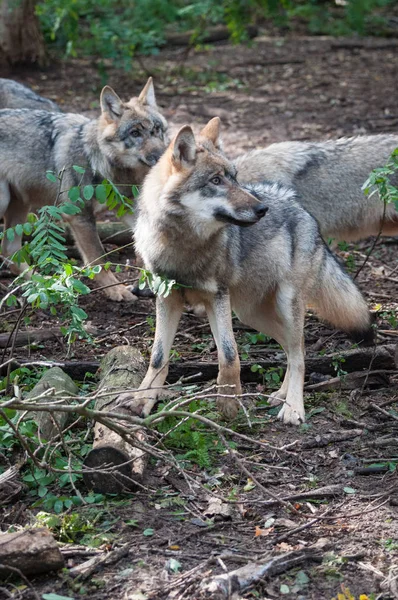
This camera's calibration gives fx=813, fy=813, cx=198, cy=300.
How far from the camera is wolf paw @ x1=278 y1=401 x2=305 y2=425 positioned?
217 inches

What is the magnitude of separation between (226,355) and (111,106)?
338 cm

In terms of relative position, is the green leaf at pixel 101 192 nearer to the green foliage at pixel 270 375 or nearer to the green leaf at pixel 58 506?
the green foliage at pixel 270 375

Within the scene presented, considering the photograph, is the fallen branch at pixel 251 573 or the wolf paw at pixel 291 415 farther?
the wolf paw at pixel 291 415

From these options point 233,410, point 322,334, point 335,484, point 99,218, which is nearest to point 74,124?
point 99,218

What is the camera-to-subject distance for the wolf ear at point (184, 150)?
522cm

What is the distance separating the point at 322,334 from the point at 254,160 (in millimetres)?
1975


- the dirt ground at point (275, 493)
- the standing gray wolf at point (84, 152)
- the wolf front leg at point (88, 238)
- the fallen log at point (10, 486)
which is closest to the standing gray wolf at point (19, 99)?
the standing gray wolf at point (84, 152)

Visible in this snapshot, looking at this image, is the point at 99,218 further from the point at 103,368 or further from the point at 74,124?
the point at 103,368

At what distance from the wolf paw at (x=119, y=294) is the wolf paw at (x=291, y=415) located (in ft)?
8.33

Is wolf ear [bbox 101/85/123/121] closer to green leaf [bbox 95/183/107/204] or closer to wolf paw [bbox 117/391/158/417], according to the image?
green leaf [bbox 95/183/107/204]

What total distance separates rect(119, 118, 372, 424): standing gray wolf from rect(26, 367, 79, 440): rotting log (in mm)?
398

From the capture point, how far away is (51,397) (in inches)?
176

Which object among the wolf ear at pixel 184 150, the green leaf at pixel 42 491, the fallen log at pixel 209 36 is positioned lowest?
A: the green leaf at pixel 42 491

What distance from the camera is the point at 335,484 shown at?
473cm
